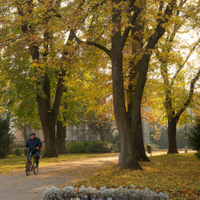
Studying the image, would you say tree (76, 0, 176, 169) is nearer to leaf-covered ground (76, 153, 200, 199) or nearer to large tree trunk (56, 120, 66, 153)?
leaf-covered ground (76, 153, 200, 199)

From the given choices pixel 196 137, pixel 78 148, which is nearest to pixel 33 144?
pixel 196 137

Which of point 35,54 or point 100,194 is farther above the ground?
point 35,54

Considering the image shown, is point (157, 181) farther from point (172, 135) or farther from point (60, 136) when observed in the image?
point (60, 136)

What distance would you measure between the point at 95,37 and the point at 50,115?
11.0 metres

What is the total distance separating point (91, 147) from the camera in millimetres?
36156

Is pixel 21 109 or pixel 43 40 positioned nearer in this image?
pixel 43 40

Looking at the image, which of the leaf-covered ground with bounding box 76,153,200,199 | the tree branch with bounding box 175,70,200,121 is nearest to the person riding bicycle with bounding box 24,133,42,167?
the leaf-covered ground with bounding box 76,153,200,199

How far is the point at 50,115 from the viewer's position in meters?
24.2

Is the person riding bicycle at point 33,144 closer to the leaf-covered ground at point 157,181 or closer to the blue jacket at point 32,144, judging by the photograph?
the blue jacket at point 32,144

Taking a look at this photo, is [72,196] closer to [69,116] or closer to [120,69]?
[120,69]

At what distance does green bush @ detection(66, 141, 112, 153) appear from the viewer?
36.2 meters

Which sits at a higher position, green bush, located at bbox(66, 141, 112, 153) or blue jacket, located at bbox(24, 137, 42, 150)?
blue jacket, located at bbox(24, 137, 42, 150)

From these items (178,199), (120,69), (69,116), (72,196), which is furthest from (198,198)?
(69,116)

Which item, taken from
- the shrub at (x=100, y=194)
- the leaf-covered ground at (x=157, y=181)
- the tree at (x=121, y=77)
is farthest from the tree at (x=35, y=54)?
the shrub at (x=100, y=194)
